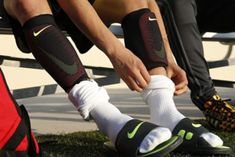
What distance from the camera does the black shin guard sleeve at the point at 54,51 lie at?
3.65 ft

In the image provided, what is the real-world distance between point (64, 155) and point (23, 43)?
30cm

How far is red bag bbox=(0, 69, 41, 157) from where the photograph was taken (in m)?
0.98

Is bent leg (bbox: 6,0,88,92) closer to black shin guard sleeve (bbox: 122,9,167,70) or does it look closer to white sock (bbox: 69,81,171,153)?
white sock (bbox: 69,81,171,153)

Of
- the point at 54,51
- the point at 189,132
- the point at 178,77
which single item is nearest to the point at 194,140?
the point at 189,132

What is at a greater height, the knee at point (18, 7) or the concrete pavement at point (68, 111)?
the knee at point (18, 7)

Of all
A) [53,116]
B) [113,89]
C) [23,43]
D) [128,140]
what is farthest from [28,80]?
[128,140]

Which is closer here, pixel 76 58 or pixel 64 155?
pixel 76 58

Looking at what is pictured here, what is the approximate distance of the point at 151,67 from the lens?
1.20 m

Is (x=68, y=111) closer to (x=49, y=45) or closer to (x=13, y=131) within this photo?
(x=49, y=45)

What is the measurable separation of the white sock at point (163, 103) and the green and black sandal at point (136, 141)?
11cm

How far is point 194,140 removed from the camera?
46.2 inches

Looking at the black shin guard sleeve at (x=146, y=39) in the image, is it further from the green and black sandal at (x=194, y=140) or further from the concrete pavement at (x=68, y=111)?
the concrete pavement at (x=68, y=111)

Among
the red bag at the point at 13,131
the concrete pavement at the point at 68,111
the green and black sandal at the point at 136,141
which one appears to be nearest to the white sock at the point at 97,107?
the green and black sandal at the point at 136,141

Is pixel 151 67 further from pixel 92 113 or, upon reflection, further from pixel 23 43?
pixel 23 43
